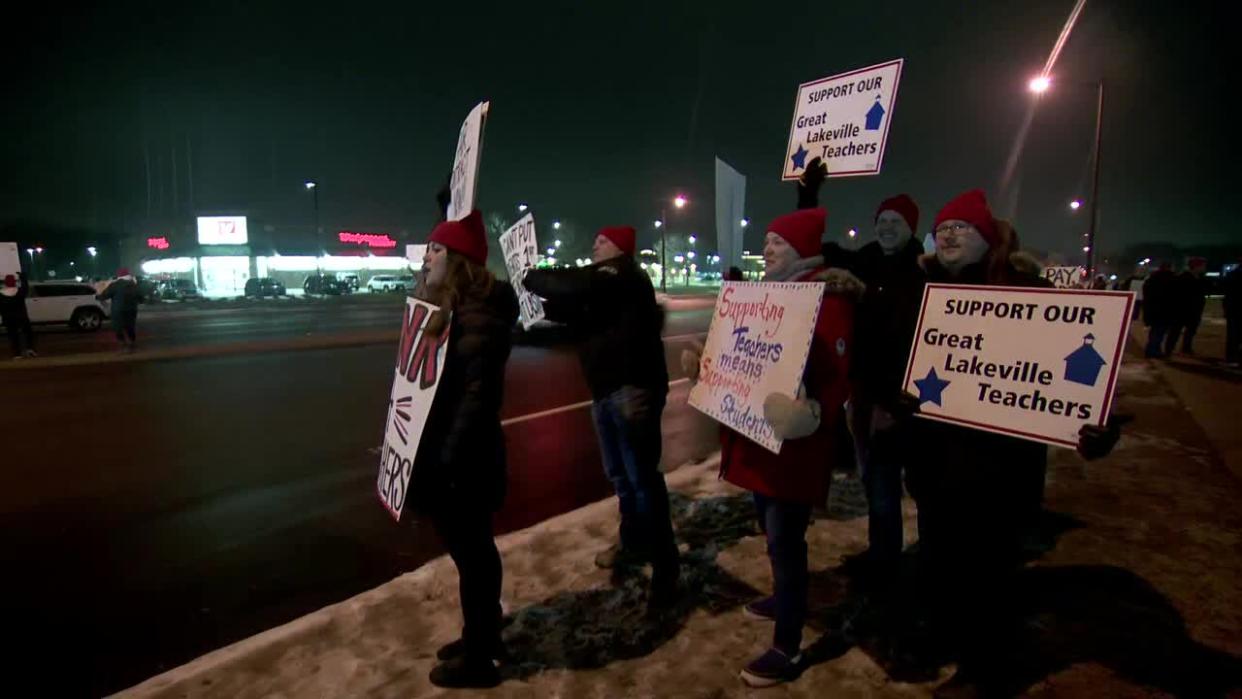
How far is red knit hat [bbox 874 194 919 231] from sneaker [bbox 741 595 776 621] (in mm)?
2241

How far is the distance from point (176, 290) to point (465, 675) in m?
54.1

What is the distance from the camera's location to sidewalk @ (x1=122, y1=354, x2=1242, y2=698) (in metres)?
3.11

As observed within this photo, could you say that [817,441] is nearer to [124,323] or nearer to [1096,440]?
[1096,440]

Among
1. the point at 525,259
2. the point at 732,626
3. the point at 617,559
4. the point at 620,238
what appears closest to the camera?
the point at 732,626

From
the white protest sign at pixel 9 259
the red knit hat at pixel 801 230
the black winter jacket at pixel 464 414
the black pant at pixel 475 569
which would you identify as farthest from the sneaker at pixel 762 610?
the white protest sign at pixel 9 259

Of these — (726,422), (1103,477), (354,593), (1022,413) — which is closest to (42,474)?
(354,593)

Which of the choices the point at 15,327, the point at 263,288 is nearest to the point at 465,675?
the point at 15,327

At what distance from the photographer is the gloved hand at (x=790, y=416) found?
2701mm

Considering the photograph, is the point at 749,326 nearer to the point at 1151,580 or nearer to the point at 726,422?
the point at 726,422

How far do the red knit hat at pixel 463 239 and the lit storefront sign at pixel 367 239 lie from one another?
237 feet

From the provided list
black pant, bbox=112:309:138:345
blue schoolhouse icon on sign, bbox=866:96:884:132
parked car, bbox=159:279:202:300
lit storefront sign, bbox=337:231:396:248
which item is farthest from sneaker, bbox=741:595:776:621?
lit storefront sign, bbox=337:231:396:248

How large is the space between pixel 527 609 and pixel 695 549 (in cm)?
129

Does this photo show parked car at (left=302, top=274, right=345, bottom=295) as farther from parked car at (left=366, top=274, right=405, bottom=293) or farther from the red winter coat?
the red winter coat

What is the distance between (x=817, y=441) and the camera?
2939 millimetres
